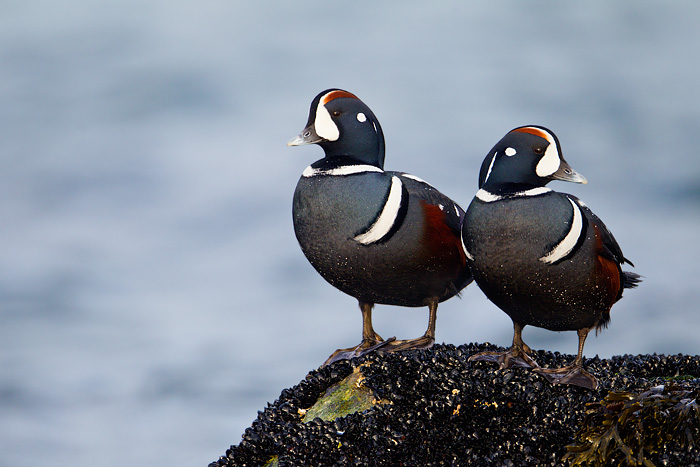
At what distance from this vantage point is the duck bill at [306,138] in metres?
7.31

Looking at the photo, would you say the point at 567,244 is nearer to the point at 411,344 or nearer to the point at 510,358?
the point at 510,358

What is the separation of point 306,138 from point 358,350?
6.05ft

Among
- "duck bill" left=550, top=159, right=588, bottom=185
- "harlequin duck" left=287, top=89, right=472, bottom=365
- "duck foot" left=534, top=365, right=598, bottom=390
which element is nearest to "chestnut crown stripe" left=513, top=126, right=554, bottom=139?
"duck bill" left=550, top=159, right=588, bottom=185

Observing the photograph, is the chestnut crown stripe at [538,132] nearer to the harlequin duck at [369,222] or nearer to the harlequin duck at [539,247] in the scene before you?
the harlequin duck at [539,247]

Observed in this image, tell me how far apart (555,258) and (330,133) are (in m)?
2.14

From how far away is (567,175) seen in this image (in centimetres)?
677

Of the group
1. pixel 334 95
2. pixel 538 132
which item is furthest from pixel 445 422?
pixel 334 95

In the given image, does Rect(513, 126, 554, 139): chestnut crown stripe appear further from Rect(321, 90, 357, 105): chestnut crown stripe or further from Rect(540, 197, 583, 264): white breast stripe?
Rect(321, 90, 357, 105): chestnut crown stripe

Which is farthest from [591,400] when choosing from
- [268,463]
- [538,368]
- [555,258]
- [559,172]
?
[268,463]

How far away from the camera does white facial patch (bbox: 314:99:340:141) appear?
733 cm

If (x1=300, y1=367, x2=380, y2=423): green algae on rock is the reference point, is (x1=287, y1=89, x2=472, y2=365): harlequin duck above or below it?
above

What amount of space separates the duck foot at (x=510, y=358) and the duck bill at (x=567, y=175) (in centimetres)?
139

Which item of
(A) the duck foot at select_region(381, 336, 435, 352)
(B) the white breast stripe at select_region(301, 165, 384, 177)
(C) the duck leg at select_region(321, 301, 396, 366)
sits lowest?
(A) the duck foot at select_region(381, 336, 435, 352)

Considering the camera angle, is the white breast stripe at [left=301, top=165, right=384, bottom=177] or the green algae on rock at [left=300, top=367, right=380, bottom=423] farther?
the white breast stripe at [left=301, top=165, right=384, bottom=177]
